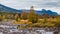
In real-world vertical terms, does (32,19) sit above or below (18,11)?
below

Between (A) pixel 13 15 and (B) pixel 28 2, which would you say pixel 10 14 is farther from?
(B) pixel 28 2

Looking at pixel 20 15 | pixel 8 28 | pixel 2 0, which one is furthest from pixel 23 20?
pixel 2 0

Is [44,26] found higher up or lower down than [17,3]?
lower down

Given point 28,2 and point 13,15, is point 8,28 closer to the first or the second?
point 13,15

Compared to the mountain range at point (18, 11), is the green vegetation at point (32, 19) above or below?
below

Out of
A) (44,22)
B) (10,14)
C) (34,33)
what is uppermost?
(10,14)

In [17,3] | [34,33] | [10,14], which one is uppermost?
[17,3]

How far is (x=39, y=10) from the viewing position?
2.90m

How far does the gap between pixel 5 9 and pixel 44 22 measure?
2.54ft

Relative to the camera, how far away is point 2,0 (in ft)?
9.34

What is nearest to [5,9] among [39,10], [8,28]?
[8,28]

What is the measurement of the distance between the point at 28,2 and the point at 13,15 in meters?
0.38

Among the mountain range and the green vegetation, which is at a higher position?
the mountain range

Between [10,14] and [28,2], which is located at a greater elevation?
[28,2]
